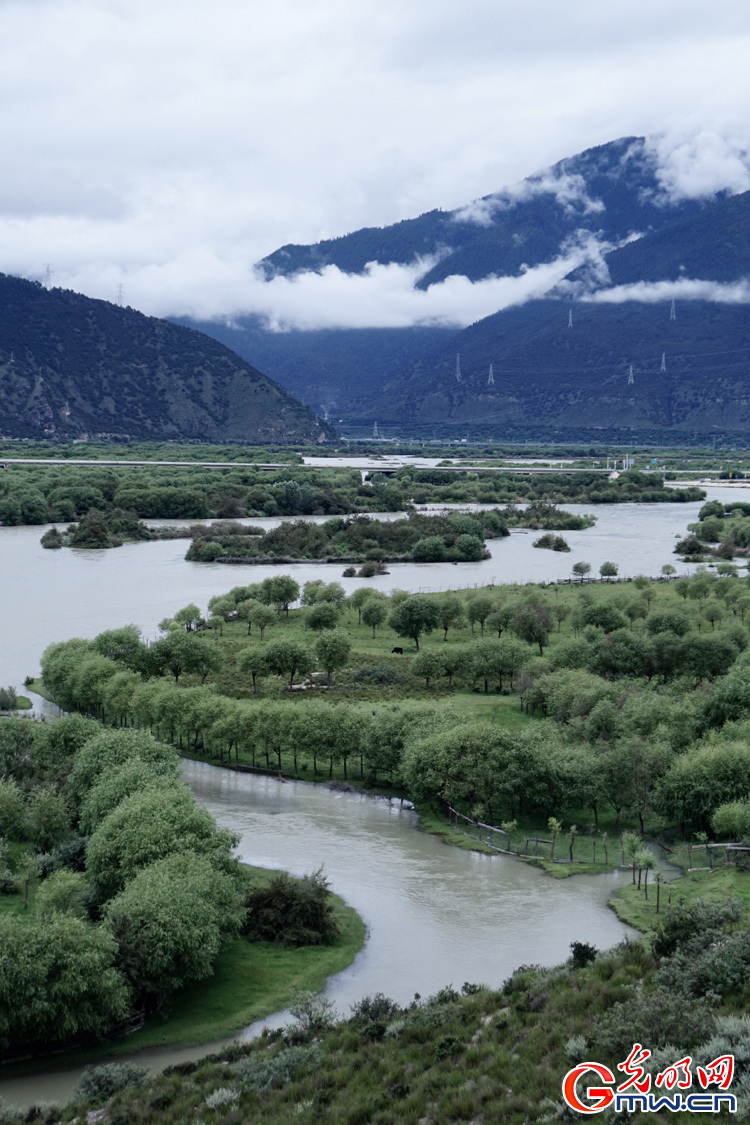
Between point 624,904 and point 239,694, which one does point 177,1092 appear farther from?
point 239,694

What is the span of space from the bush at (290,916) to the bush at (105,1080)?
6507 mm

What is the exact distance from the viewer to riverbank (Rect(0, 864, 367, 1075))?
2150 cm

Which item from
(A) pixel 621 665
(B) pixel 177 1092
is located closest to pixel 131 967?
(B) pixel 177 1092

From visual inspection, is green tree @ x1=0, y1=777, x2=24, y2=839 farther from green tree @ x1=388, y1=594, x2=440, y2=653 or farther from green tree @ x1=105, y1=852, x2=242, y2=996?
green tree @ x1=388, y1=594, x2=440, y2=653

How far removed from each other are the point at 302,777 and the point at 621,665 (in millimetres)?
17426

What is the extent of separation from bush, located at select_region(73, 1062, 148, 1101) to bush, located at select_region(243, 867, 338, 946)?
651cm

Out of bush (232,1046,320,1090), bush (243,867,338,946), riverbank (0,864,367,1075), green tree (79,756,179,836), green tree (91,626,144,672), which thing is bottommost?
riverbank (0,864,367,1075)

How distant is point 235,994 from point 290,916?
10.1 feet

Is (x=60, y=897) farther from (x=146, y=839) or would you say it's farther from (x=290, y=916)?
(x=290, y=916)

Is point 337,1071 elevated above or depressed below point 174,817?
below

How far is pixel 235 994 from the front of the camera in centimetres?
2377

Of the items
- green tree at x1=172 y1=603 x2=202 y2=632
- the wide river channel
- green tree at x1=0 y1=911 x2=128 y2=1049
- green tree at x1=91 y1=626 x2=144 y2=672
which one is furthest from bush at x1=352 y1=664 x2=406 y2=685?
green tree at x1=0 y1=911 x2=128 y2=1049

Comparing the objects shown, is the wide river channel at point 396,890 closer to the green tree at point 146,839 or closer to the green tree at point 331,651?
the green tree at point 146,839

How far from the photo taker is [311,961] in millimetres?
25406
